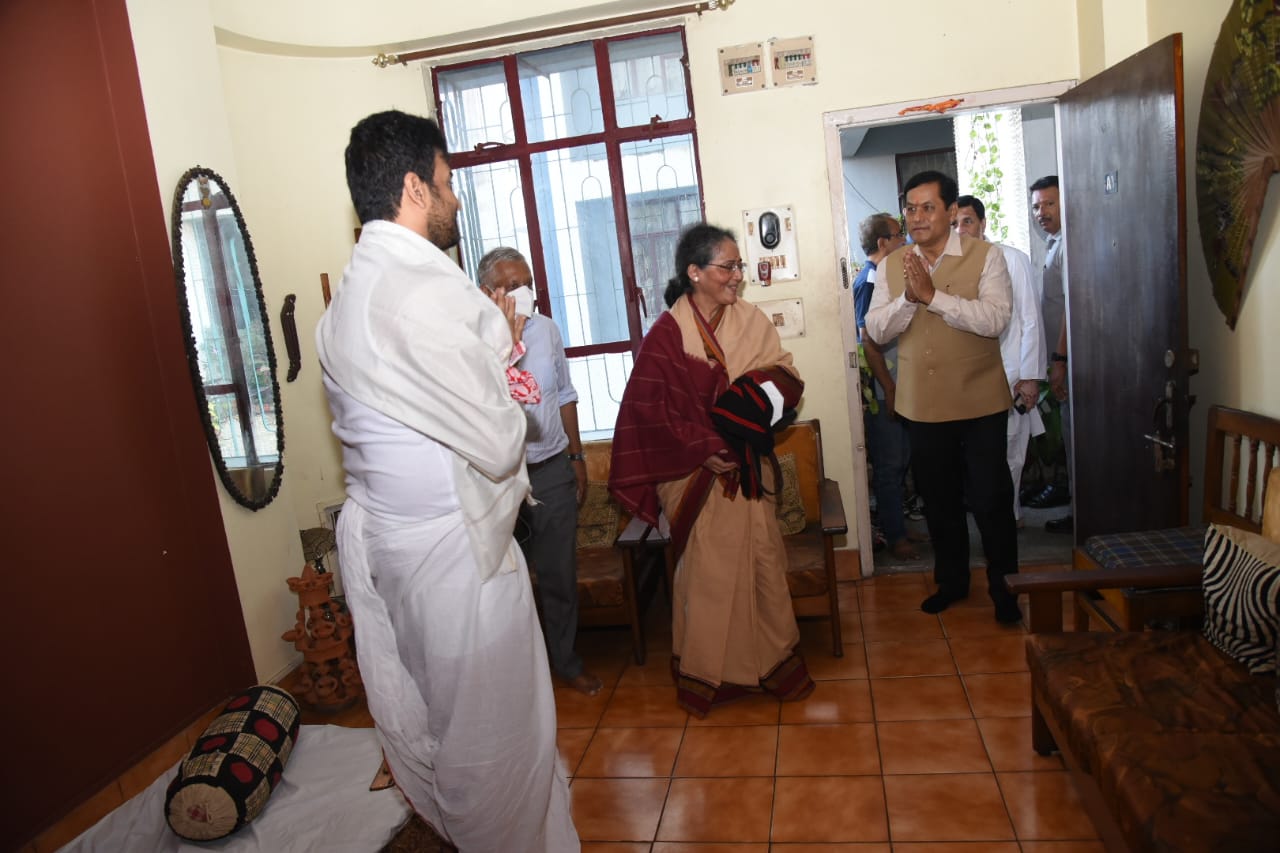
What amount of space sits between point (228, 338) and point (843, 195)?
264 centimetres

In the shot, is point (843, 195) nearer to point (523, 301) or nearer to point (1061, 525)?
point (523, 301)

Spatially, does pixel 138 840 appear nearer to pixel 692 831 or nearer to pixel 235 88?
pixel 692 831

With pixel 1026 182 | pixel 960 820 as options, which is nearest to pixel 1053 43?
pixel 1026 182

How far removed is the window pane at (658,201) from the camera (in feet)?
13.1

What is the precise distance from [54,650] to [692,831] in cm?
188

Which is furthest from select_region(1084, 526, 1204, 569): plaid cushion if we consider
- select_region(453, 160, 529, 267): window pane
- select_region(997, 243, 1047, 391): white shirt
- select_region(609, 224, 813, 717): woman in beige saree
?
select_region(453, 160, 529, 267): window pane

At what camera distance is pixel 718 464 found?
2.89m

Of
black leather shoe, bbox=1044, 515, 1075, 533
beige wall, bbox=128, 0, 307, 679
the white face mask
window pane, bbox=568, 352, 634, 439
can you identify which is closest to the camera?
the white face mask

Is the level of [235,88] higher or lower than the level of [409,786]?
higher

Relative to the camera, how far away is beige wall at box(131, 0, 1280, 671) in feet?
11.3

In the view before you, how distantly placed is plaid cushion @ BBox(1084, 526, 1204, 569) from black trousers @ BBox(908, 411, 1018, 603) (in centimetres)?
58

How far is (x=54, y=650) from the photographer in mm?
2443

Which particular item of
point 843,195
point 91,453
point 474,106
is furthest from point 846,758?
point 474,106

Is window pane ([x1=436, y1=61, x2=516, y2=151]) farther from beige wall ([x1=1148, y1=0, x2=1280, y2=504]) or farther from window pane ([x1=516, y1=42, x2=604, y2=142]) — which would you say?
beige wall ([x1=1148, y1=0, x2=1280, y2=504])
